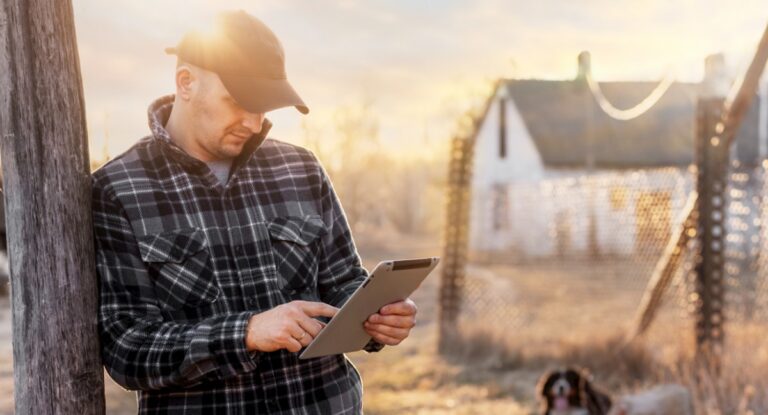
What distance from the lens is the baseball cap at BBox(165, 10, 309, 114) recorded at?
252cm

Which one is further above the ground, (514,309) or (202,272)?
(202,272)

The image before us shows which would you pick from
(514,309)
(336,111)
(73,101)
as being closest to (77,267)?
(73,101)

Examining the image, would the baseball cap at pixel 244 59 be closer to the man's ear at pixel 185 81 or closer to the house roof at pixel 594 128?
the man's ear at pixel 185 81

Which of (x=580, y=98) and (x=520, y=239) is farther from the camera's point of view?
(x=580, y=98)

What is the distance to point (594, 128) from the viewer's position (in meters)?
25.1

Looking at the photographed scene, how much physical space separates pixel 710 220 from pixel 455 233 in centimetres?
327

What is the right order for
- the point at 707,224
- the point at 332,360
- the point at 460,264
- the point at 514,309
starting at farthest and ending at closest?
the point at 514,309 → the point at 460,264 → the point at 707,224 → the point at 332,360

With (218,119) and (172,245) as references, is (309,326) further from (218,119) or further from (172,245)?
(218,119)

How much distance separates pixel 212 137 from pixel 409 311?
0.78m

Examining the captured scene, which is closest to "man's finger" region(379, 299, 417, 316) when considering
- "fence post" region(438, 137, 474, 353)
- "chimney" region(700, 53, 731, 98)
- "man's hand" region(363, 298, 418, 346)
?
"man's hand" region(363, 298, 418, 346)

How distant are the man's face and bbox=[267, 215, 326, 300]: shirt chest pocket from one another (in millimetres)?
281

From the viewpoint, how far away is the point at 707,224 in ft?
22.5

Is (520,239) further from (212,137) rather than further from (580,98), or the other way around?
(212,137)

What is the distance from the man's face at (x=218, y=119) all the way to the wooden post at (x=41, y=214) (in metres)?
0.40
